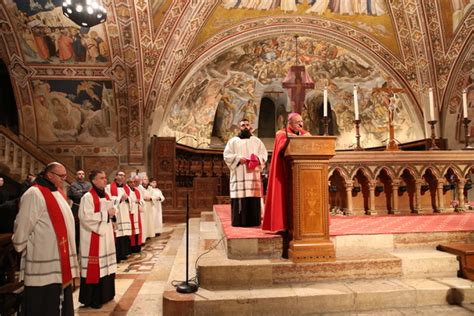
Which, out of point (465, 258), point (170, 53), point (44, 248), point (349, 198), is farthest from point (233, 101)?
point (44, 248)

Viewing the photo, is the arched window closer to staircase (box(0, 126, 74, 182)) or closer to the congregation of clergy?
staircase (box(0, 126, 74, 182))

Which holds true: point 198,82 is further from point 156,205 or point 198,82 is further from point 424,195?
point 424,195

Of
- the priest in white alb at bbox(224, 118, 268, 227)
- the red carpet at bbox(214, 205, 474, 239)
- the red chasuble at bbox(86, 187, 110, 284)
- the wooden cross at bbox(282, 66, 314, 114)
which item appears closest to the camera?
the red chasuble at bbox(86, 187, 110, 284)

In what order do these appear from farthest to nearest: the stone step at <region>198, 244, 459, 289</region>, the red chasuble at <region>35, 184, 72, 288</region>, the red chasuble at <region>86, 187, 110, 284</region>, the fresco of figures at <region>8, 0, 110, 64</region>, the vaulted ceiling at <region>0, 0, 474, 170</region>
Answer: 1. the vaulted ceiling at <region>0, 0, 474, 170</region>
2. the fresco of figures at <region>8, 0, 110, 64</region>
3. the red chasuble at <region>86, 187, 110, 284</region>
4. the stone step at <region>198, 244, 459, 289</region>
5. the red chasuble at <region>35, 184, 72, 288</region>

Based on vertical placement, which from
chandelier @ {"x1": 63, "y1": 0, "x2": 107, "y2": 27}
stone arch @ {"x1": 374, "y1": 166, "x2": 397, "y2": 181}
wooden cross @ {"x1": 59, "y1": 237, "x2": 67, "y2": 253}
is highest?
chandelier @ {"x1": 63, "y1": 0, "x2": 107, "y2": 27}

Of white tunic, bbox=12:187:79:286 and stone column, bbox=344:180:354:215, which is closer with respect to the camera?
white tunic, bbox=12:187:79:286

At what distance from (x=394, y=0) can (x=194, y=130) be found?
872 centimetres

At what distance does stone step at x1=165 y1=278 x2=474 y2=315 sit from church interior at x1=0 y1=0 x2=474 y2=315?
81 cm

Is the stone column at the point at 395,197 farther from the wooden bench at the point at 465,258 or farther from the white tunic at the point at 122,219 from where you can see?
the white tunic at the point at 122,219

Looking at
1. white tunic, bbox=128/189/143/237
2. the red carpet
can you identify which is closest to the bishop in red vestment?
the red carpet

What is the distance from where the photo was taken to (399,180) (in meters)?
6.80

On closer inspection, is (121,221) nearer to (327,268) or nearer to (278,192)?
(278,192)

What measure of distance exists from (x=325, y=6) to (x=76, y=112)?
9491 millimetres

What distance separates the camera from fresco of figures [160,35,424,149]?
14891 mm
